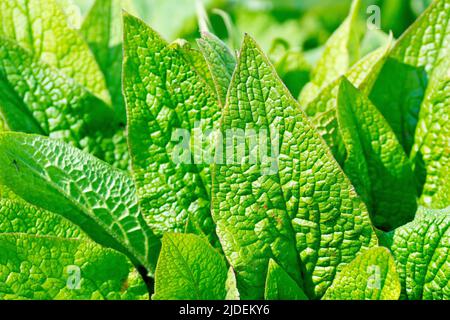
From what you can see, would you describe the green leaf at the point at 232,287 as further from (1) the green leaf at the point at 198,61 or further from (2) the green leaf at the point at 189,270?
(1) the green leaf at the point at 198,61

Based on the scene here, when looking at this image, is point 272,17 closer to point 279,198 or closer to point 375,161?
point 375,161

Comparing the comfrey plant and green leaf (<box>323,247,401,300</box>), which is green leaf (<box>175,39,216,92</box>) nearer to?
the comfrey plant

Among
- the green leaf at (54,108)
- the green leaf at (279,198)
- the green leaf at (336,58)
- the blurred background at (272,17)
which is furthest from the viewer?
the blurred background at (272,17)

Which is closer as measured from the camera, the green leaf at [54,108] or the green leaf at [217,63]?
the green leaf at [217,63]

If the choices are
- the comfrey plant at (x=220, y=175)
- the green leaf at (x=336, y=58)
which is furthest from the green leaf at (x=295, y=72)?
the comfrey plant at (x=220, y=175)

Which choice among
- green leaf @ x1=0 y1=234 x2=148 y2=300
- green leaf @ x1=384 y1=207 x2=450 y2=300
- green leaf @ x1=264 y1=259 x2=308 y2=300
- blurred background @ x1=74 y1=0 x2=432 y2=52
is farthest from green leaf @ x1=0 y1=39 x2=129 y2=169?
blurred background @ x1=74 y1=0 x2=432 y2=52

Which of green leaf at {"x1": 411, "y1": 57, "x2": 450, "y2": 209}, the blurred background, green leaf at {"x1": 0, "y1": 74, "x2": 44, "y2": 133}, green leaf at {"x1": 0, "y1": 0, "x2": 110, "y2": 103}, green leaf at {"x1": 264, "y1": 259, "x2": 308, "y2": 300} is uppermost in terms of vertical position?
the blurred background

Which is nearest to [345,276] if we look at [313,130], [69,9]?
[313,130]
